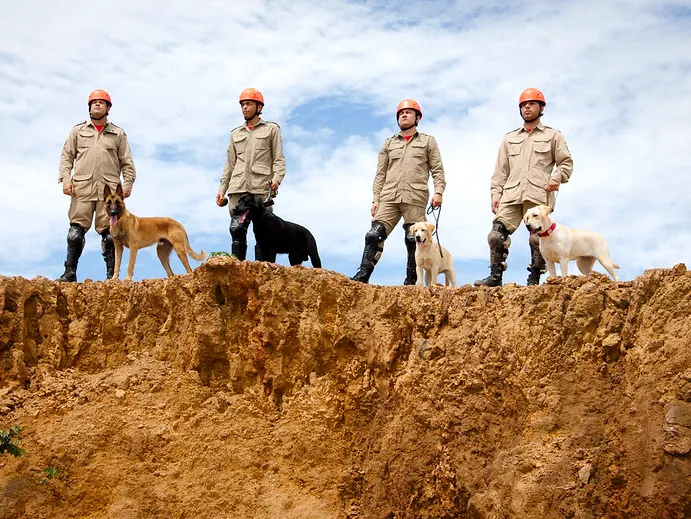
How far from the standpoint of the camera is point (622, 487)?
11.0 meters

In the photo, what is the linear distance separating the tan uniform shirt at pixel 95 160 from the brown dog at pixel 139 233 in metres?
0.30

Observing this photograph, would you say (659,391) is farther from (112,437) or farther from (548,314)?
(112,437)

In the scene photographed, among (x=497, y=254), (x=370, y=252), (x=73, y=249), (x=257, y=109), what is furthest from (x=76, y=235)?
(x=497, y=254)

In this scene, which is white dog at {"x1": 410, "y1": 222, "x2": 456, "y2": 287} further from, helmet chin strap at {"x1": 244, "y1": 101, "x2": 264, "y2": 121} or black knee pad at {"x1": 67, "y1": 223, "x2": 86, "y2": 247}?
black knee pad at {"x1": 67, "y1": 223, "x2": 86, "y2": 247}

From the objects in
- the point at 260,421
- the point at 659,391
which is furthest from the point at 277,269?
the point at 659,391

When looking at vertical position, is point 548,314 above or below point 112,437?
above

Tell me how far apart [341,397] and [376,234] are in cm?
281

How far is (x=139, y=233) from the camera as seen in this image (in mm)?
15547

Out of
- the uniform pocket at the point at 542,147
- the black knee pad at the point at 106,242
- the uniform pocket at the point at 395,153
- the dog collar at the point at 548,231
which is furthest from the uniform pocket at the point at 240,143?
the dog collar at the point at 548,231

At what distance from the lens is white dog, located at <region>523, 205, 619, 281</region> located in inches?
531

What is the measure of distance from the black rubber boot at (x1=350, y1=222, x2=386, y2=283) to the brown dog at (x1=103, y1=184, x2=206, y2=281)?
297 centimetres

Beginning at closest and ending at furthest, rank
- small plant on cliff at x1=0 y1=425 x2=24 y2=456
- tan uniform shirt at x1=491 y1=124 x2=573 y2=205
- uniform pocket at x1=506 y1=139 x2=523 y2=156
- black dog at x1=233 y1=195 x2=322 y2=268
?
small plant on cliff at x1=0 y1=425 x2=24 y2=456, tan uniform shirt at x1=491 y1=124 x2=573 y2=205, uniform pocket at x1=506 y1=139 x2=523 y2=156, black dog at x1=233 y1=195 x2=322 y2=268

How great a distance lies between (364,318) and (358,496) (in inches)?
90.5

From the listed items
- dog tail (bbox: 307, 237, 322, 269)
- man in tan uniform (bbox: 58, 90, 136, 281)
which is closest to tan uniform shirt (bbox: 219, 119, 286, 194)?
dog tail (bbox: 307, 237, 322, 269)
